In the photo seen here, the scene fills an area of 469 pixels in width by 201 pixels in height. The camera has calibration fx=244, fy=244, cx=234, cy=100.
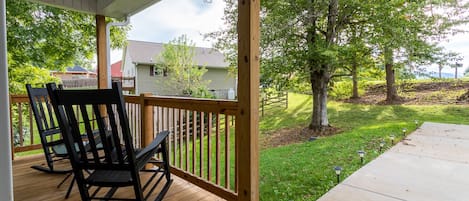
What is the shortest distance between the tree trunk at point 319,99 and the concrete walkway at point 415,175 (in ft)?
7.06

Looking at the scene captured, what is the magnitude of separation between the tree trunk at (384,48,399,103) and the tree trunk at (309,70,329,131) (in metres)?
1.35

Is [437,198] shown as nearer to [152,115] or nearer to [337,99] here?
[152,115]

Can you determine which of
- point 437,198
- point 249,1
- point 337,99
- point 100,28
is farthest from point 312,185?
point 337,99

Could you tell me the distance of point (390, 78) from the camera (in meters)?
5.97

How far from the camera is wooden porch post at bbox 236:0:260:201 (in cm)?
150

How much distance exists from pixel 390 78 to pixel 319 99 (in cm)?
173

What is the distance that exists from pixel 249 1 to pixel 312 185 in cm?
251

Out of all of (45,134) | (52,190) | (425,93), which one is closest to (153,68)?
(45,134)

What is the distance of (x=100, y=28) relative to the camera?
11.3ft

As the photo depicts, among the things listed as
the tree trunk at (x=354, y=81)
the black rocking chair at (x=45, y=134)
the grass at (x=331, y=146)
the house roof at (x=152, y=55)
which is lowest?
the grass at (x=331, y=146)

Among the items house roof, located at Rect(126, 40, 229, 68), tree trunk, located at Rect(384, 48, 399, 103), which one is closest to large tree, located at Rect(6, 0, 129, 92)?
house roof, located at Rect(126, 40, 229, 68)

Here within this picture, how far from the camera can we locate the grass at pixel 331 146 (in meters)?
3.15

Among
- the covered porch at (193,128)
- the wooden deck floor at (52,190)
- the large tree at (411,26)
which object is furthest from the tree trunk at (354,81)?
the wooden deck floor at (52,190)

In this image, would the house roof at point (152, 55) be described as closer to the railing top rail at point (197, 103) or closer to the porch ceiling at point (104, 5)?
the porch ceiling at point (104, 5)
